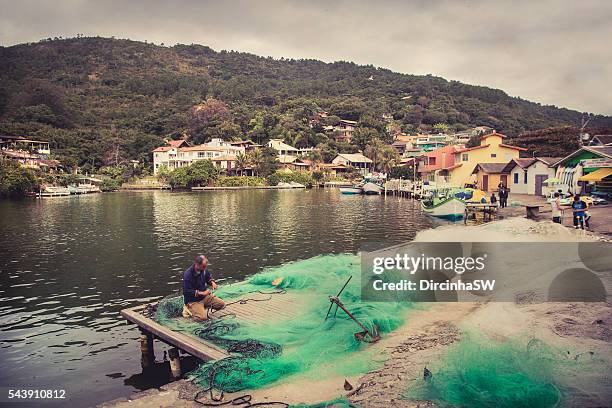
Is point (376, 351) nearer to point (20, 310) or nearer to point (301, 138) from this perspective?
point (20, 310)


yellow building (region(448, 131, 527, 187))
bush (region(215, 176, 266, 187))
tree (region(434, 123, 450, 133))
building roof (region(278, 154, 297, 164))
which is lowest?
bush (region(215, 176, 266, 187))

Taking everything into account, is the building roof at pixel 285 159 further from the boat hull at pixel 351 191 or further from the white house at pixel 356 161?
the boat hull at pixel 351 191

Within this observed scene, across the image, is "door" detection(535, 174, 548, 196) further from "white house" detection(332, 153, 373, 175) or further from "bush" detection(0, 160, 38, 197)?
"bush" detection(0, 160, 38, 197)

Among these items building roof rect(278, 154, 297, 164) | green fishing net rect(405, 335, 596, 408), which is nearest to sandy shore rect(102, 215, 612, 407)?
green fishing net rect(405, 335, 596, 408)

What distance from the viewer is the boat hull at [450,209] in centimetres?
3198

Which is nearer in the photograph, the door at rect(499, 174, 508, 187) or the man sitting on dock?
the man sitting on dock

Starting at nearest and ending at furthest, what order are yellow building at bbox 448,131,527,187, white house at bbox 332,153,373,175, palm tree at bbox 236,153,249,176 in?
yellow building at bbox 448,131,527,187 → palm tree at bbox 236,153,249,176 → white house at bbox 332,153,373,175

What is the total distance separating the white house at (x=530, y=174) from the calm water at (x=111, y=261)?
10.1 meters

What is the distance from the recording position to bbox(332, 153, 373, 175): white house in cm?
9475

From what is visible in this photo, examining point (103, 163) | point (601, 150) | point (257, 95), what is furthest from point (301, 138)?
point (601, 150)

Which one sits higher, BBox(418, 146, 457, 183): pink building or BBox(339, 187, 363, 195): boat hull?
BBox(418, 146, 457, 183): pink building

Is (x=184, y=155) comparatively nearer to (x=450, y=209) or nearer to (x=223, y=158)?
(x=223, y=158)

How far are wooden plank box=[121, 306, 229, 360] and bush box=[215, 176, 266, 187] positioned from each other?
245ft

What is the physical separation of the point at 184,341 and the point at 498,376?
5.53 m
